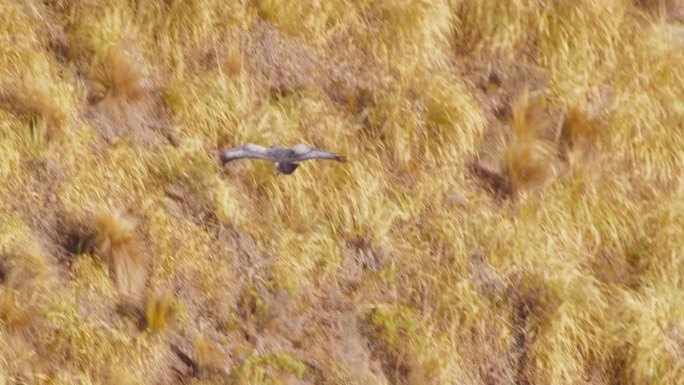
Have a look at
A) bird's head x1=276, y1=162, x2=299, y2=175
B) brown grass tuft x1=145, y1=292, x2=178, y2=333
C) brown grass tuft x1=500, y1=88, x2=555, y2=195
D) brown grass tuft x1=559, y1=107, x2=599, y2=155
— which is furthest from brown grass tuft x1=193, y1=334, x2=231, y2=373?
brown grass tuft x1=559, y1=107, x2=599, y2=155

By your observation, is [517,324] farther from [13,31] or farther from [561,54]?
[13,31]

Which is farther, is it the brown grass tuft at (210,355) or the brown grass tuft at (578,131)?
the brown grass tuft at (578,131)

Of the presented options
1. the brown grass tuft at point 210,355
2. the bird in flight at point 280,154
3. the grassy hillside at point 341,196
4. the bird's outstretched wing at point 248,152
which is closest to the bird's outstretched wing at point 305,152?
the bird in flight at point 280,154

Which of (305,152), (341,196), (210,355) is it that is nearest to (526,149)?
(341,196)

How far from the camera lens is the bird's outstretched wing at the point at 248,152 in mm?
6719

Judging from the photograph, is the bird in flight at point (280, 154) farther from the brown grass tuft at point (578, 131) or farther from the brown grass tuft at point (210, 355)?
the brown grass tuft at point (578, 131)

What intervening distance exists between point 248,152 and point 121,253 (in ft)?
2.93

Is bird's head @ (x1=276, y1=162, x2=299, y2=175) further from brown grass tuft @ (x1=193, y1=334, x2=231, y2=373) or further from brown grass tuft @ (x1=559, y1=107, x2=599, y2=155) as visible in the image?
brown grass tuft @ (x1=559, y1=107, x2=599, y2=155)

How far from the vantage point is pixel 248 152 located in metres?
6.75

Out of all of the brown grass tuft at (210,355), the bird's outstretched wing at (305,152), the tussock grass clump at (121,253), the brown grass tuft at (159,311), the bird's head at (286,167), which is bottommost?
the brown grass tuft at (210,355)

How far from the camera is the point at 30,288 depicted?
19.6 ft

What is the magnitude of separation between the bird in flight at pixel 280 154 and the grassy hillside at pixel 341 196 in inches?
7.9

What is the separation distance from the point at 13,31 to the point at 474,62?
9.25 feet

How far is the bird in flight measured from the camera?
660 cm
